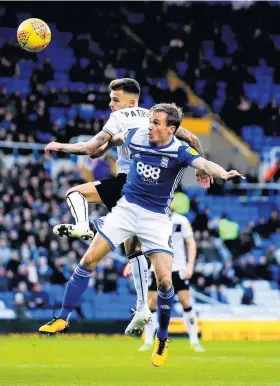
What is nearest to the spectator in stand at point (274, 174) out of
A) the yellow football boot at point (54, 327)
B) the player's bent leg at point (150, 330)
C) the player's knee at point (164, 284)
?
the player's bent leg at point (150, 330)

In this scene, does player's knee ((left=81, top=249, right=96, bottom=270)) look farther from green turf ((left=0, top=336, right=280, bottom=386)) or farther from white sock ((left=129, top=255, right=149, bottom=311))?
white sock ((left=129, top=255, right=149, bottom=311))

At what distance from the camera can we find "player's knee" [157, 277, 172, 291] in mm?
10781

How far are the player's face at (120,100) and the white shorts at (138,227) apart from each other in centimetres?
132

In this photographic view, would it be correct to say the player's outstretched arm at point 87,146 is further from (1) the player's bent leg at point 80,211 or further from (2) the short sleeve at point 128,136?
(1) the player's bent leg at point 80,211

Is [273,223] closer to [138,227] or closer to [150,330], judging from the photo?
[150,330]

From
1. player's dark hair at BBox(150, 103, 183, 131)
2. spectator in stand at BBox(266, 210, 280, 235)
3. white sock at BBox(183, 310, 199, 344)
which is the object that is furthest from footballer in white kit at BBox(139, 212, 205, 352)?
spectator in stand at BBox(266, 210, 280, 235)

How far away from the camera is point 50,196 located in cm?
2362

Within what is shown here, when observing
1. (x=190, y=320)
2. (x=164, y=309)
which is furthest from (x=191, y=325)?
(x=164, y=309)

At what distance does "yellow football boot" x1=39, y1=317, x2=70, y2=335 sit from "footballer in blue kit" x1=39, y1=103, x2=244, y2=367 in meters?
0.01

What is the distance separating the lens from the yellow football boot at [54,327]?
10.3 meters

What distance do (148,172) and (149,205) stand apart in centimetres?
39

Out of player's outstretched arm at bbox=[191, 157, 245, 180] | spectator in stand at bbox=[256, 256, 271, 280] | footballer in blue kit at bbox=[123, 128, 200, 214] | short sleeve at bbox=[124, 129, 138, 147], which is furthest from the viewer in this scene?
spectator in stand at bbox=[256, 256, 271, 280]

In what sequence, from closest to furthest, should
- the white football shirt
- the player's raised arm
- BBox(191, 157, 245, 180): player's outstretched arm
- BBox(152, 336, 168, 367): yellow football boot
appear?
BBox(191, 157, 245, 180): player's outstretched arm → BBox(152, 336, 168, 367): yellow football boot → the white football shirt → the player's raised arm

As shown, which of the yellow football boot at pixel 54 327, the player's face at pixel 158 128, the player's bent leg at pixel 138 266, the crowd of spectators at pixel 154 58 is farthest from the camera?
the crowd of spectators at pixel 154 58
